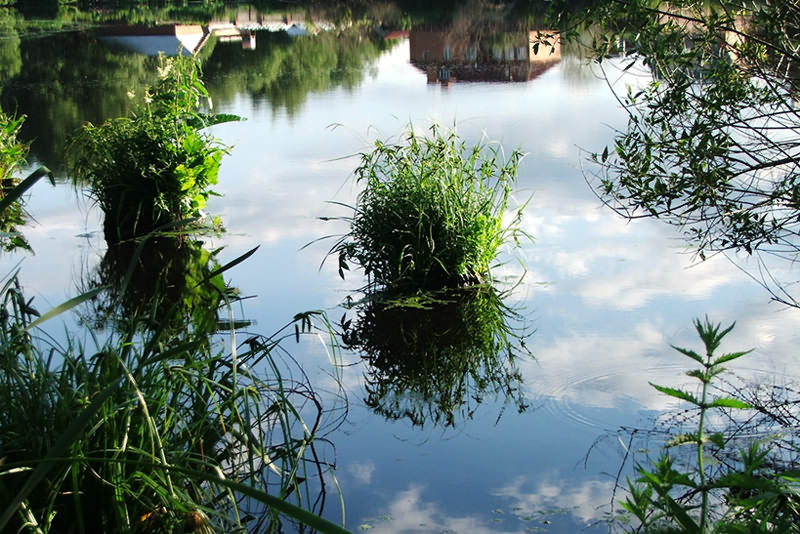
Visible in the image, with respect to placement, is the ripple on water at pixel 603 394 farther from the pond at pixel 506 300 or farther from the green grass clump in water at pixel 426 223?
the green grass clump in water at pixel 426 223

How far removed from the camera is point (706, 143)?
3.85 m

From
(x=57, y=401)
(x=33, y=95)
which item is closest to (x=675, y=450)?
(x=57, y=401)

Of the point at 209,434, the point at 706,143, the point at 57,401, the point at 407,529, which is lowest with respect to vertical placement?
the point at 407,529

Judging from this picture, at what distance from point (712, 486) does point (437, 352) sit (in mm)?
3119

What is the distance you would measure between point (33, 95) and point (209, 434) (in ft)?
47.6

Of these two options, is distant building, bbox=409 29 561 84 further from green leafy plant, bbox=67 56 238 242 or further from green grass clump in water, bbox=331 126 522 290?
green grass clump in water, bbox=331 126 522 290

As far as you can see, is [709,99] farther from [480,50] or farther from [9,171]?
[480,50]

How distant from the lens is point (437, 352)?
4.93 metres

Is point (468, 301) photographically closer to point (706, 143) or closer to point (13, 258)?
point (706, 143)

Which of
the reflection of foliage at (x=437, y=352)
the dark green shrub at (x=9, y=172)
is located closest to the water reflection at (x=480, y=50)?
the dark green shrub at (x=9, y=172)

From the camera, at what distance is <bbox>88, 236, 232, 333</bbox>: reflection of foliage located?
5.46 meters

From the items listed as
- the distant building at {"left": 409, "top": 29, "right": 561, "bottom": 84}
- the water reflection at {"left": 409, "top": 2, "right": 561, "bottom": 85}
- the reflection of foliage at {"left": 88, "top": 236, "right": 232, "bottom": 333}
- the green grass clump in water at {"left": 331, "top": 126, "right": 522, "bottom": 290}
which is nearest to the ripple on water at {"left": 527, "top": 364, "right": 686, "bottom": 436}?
the green grass clump in water at {"left": 331, "top": 126, "right": 522, "bottom": 290}

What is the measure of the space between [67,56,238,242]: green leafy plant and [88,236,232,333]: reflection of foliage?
211 mm

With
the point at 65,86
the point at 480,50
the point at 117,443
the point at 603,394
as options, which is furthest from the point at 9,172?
the point at 480,50
